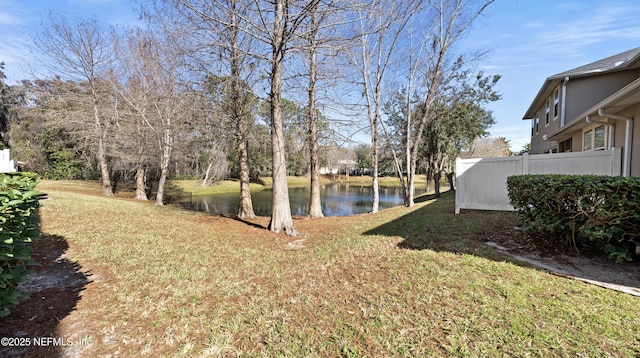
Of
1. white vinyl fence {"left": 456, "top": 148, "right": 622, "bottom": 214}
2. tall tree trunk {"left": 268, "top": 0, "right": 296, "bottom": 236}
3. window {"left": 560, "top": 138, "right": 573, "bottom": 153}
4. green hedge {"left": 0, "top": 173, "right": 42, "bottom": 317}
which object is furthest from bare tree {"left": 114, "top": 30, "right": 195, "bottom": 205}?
window {"left": 560, "top": 138, "right": 573, "bottom": 153}

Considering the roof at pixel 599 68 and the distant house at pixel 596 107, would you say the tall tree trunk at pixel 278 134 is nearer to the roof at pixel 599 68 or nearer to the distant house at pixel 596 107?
the distant house at pixel 596 107

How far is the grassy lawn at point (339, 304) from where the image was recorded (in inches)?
83.6

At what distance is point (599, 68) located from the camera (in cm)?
890

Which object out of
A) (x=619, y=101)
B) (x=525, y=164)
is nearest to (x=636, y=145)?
(x=619, y=101)

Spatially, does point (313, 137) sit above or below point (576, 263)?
above

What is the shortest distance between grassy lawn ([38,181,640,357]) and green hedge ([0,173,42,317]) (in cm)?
68

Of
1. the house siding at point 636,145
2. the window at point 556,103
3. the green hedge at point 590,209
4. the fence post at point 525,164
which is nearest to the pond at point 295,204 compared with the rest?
the window at point 556,103

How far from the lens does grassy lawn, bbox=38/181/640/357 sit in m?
2.12

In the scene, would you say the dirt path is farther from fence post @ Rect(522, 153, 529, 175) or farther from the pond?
the pond

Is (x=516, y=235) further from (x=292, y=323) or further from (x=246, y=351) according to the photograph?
(x=246, y=351)

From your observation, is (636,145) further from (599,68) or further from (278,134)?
(278,134)

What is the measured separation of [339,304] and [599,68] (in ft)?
39.3

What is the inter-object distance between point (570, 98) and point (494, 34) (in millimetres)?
3488

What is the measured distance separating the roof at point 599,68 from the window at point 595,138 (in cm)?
207
